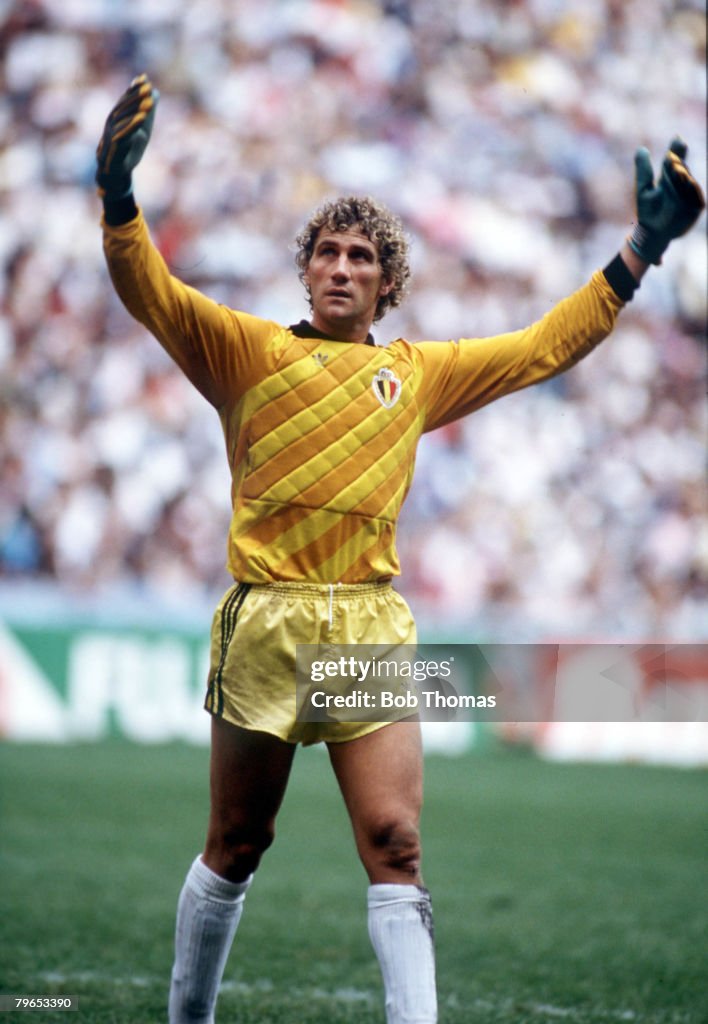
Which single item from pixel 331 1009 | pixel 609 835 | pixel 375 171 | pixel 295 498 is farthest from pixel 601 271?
pixel 375 171

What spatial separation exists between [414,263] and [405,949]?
11.2 metres

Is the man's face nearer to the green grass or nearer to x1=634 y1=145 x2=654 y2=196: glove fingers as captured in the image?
x1=634 y1=145 x2=654 y2=196: glove fingers

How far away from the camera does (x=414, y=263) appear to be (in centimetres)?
1376

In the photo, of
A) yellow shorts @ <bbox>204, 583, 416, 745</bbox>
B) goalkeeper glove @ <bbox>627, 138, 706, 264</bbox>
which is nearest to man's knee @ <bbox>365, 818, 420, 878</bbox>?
yellow shorts @ <bbox>204, 583, 416, 745</bbox>

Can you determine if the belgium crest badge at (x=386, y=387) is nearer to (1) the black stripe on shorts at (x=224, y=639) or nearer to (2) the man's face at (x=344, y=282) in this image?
(2) the man's face at (x=344, y=282)

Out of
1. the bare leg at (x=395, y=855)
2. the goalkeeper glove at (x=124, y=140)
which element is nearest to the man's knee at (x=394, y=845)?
the bare leg at (x=395, y=855)

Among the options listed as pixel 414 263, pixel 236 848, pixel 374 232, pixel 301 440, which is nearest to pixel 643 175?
pixel 374 232

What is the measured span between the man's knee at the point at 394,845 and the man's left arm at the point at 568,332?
3.37 ft

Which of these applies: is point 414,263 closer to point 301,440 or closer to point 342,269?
point 342,269

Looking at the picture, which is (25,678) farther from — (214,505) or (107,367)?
(107,367)

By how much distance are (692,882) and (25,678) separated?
21.4 feet

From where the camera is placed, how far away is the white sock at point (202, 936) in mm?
3379

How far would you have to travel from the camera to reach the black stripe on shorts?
332 centimetres

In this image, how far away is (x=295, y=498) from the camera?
3307mm
